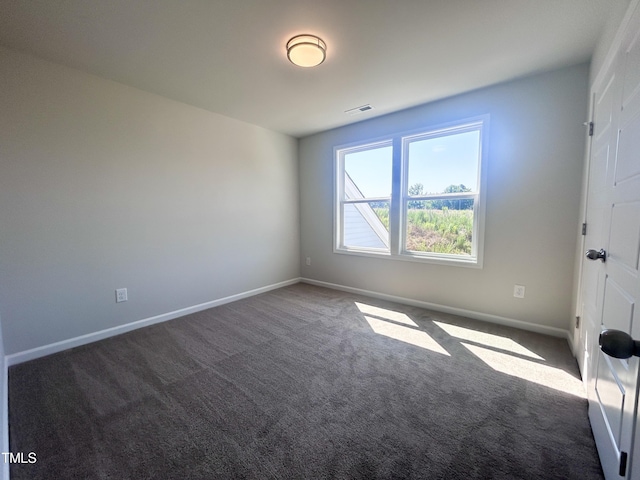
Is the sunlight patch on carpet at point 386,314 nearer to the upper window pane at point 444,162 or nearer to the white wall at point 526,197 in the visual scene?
the white wall at point 526,197

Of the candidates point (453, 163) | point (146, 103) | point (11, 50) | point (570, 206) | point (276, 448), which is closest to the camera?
point (276, 448)

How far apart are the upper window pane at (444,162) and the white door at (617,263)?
1315 mm

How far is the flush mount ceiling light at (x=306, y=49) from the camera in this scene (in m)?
1.93

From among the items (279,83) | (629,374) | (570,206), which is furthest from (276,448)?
(570,206)

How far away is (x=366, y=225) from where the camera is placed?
13.2 ft

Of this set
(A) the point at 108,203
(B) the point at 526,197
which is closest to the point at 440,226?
(B) the point at 526,197

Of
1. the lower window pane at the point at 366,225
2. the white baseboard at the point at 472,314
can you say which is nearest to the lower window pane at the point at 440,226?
the lower window pane at the point at 366,225

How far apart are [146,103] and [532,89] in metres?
3.83

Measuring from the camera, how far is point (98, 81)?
2.46 meters

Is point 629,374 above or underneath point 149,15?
underneath

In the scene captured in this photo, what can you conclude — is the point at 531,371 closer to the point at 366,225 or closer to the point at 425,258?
the point at 425,258

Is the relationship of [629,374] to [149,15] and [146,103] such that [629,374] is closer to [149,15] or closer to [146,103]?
[149,15]

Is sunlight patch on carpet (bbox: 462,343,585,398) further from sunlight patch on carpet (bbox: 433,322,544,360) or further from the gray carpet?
sunlight patch on carpet (bbox: 433,322,544,360)

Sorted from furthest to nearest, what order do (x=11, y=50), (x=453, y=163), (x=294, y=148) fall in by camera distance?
1. (x=294, y=148)
2. (x=453, y=163)
3. (x=11, y=50)
